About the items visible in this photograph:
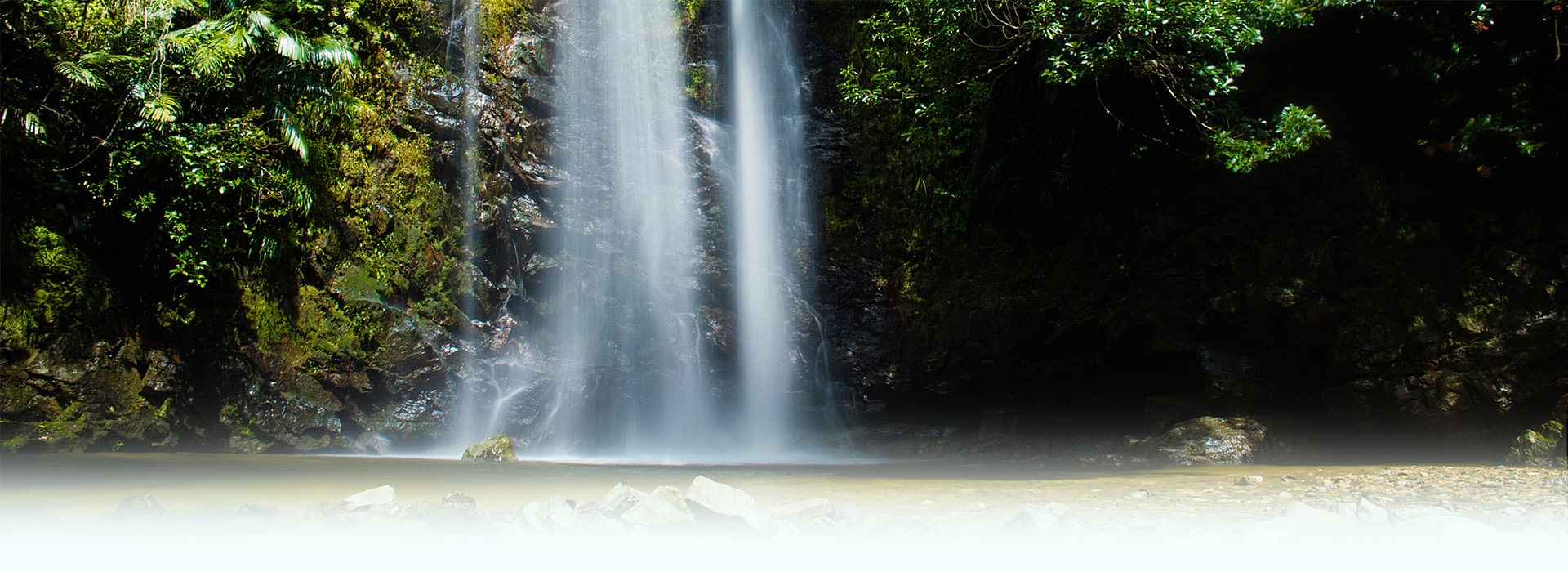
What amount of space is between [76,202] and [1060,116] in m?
10.7

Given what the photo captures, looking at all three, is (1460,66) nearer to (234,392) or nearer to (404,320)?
(404,320)

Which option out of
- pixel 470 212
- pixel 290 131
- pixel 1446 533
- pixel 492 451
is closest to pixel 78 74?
pixel 290 131

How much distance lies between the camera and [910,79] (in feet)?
30.8

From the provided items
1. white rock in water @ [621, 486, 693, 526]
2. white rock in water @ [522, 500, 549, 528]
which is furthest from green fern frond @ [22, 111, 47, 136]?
white rock in water @ [621, 486, 693, 526]

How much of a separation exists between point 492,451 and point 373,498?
4632 millimetres

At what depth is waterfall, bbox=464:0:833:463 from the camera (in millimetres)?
10758

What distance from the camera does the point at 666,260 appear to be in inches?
449

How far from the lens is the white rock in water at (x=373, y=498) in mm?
3807

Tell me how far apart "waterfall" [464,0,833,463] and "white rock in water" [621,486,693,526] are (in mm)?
6507

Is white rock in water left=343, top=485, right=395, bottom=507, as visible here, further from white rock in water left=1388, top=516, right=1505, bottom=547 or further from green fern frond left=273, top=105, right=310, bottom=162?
green fern frond left=273, top=105, right=310, bottom=162

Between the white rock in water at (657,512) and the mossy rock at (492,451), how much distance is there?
209 inches

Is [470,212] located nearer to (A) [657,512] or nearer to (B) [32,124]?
(B) [32,124]

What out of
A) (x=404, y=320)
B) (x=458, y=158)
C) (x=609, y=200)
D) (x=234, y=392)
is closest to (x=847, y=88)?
(x=609, y=200)

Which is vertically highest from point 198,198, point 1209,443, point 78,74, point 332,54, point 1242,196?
point 332,54
